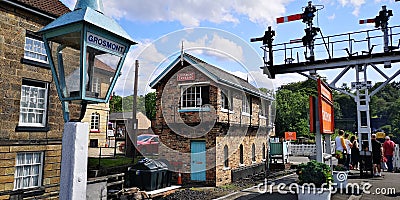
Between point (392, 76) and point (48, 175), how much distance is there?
14871 millimetres

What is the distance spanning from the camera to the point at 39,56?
37.2ft

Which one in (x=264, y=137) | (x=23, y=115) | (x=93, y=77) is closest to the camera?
(x=93, y=77)

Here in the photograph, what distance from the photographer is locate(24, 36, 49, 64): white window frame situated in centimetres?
1088

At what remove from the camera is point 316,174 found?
7555mm

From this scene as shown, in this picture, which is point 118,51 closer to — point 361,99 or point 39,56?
point 39,56

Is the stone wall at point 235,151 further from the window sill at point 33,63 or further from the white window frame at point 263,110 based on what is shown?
the window sill at point 33,63

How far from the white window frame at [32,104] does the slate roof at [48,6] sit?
8.74 feet

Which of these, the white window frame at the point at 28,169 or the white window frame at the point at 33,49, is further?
the white window frame at the point at 33,49

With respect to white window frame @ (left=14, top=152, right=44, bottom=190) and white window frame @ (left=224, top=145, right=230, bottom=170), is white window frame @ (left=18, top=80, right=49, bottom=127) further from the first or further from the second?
white window frame @ (left=224, top=145, right=230, bottom=170)

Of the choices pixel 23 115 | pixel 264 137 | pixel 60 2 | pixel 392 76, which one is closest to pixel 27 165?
pixel 23 115

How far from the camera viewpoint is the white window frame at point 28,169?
10494 mm

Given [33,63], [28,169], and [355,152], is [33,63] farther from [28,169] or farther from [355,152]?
[355,152]

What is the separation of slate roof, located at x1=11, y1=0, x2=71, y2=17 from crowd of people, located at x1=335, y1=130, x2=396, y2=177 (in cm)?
1262

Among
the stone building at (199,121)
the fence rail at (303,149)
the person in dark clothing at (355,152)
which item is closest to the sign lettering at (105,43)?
the stone building at (199,121)
